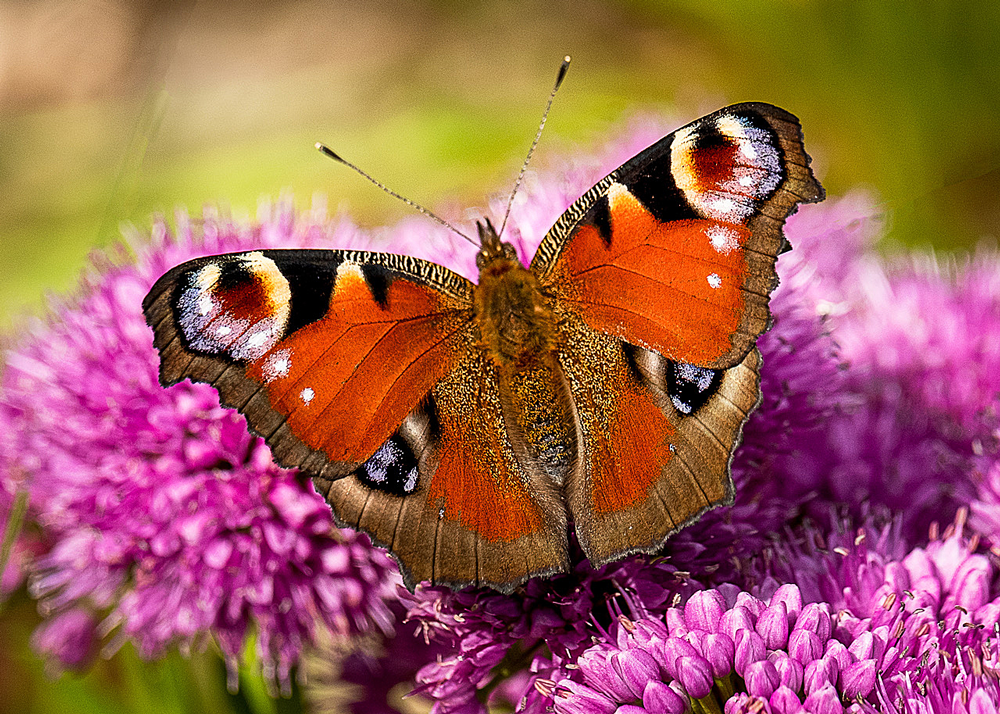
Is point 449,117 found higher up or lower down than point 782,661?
higher up

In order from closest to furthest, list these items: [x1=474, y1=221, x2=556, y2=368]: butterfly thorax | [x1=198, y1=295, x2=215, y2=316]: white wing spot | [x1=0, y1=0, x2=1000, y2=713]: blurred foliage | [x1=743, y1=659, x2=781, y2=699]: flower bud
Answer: [x1=743, y1=659, x2=781, y2=699]: flower bud < [x1=198, y1=295, x2=215, y2=316]: white wing spot < [x1=474, y1=221, x2=556, y2=368]: butterfly thorax < [x1=0, y1=0, x2=1000, y2=713]: blurred foliage

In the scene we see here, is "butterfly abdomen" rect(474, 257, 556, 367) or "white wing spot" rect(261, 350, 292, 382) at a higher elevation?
"butterfly abdomen" rect(474, 257, 556, 367)

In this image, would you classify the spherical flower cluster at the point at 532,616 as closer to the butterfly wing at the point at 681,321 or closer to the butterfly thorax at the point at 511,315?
the butterfly wing at the point at 681,321

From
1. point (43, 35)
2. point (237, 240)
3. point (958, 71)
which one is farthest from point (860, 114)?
point (43, 35)

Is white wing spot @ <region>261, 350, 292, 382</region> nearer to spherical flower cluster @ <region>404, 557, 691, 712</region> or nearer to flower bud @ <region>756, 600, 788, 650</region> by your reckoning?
spherical flower cluster @ <region>404, 557, 691, 712</region>

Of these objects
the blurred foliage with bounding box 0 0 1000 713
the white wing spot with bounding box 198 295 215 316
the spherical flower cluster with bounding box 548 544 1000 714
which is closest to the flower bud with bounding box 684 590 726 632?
the spherical flower cluster with bounding box 548 544 1000 714

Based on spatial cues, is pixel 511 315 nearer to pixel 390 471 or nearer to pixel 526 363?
pixel 526 363

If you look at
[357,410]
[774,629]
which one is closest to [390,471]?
[357,410]
